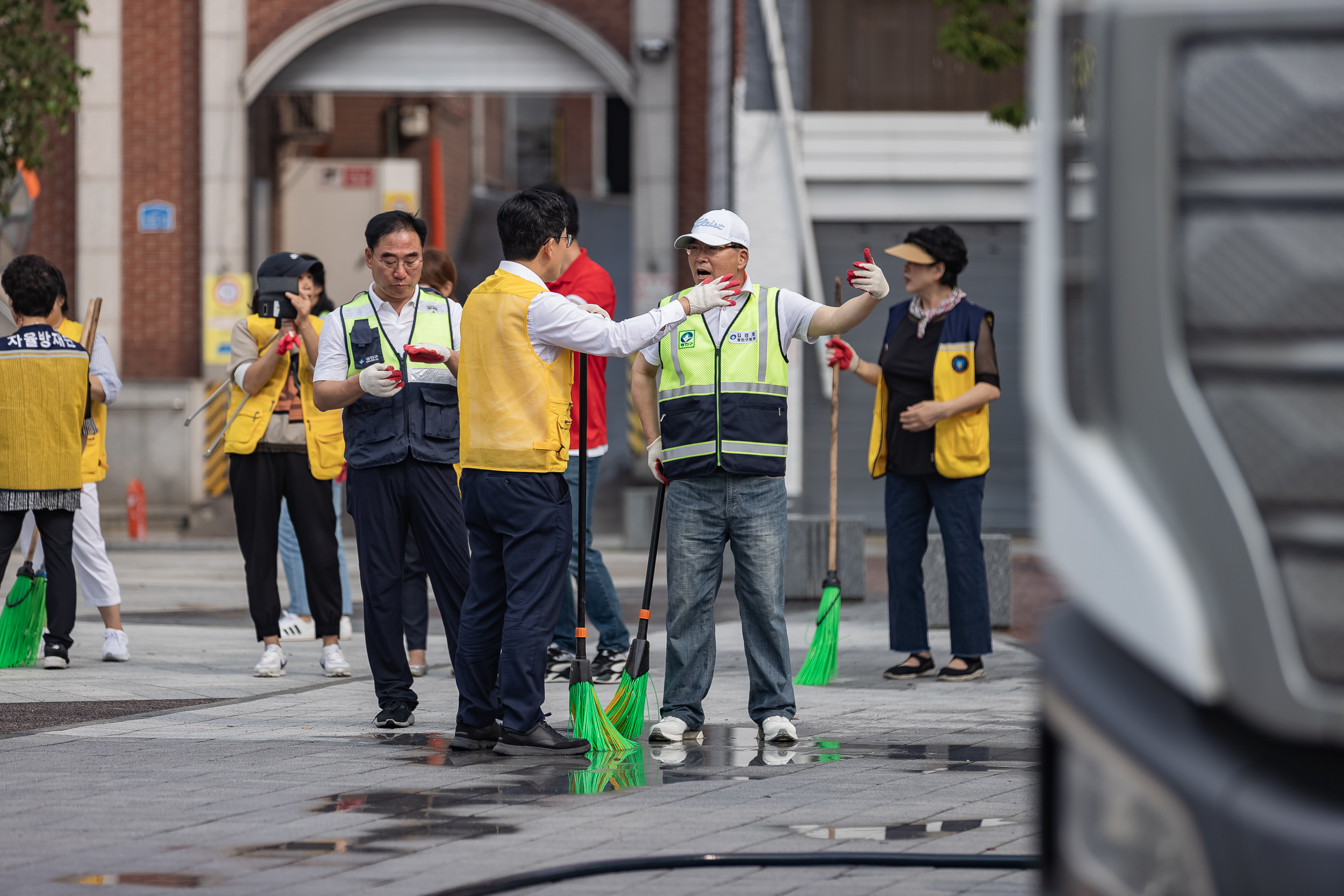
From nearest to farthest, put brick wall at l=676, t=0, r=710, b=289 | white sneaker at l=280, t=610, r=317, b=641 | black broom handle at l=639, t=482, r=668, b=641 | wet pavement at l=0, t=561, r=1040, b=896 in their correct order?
wet pavement at l=0, t=561, r=1040, b=896, black broom handle at l=639, t=482, r=668, b=641, white sneaker at l=280, t=610, r=317, b=641, brick wall at l=676, t=0, r=710, b=289

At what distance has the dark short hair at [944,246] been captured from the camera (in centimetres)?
830

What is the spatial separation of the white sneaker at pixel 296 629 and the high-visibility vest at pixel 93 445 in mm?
1417

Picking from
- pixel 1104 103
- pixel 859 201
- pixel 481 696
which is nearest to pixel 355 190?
pixel 859 201

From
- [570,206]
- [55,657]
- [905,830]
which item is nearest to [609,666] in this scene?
[570,206]

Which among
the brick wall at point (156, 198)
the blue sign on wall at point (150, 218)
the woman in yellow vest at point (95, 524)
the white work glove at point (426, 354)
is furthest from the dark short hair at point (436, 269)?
the blue sign on wall at point (150, 218)

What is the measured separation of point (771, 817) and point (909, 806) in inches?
18.1

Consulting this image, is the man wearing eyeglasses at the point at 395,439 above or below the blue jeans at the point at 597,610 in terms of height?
above

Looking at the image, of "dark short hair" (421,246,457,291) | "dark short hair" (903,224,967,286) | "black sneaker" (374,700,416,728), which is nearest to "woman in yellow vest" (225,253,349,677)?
"dark short hair" (421,246,457,291)

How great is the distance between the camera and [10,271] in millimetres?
8711

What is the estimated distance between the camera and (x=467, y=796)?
5.56 meters

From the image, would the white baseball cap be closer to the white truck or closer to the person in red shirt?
the person in red shirt

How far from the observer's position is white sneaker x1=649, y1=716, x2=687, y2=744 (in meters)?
6.60

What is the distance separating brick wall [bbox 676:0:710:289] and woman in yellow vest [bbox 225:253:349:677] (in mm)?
12967

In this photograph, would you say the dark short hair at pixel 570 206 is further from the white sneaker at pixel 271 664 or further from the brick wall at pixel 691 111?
the brick wall at pixel 691 111
